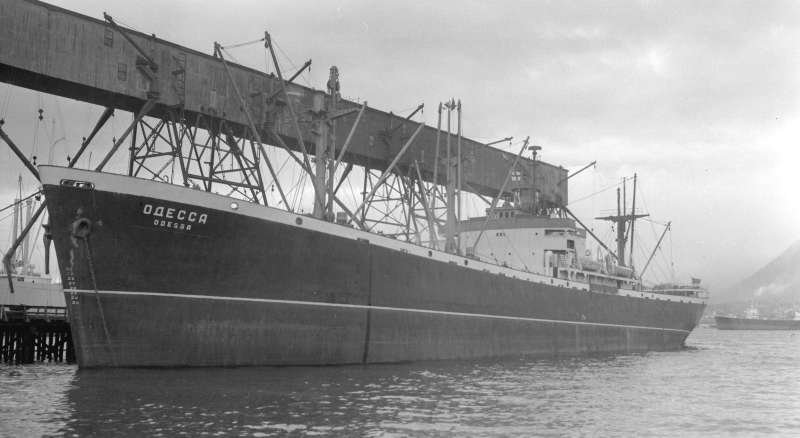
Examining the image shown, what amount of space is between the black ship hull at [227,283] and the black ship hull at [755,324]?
12981 centimetres

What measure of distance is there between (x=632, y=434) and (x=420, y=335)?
47.6 feet

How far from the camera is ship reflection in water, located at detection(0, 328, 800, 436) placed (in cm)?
1454

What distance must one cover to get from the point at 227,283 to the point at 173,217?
2.74m

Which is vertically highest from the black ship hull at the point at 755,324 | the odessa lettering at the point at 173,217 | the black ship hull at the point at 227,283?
the odessa lettering at the point at 173,217

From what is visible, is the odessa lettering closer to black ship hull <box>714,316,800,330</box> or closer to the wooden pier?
the wooden pier

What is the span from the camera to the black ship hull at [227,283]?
21.2m

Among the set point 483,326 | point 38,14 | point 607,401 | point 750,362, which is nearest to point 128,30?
point 38,14

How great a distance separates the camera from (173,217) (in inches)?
854

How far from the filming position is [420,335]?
28.9 meters

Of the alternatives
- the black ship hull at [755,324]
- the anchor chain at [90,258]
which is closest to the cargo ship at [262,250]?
the anchor chain at [90,258]

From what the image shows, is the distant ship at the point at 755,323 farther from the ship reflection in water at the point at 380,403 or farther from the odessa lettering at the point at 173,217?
the odessa lettering at the point at 173,217

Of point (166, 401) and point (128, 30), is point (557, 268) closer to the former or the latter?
point (128, 30)

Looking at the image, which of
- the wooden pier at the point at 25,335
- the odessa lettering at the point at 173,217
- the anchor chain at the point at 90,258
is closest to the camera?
the anchor chain at the point at 90,258

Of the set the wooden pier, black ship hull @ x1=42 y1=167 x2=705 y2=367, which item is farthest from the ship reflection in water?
the wooden pier
